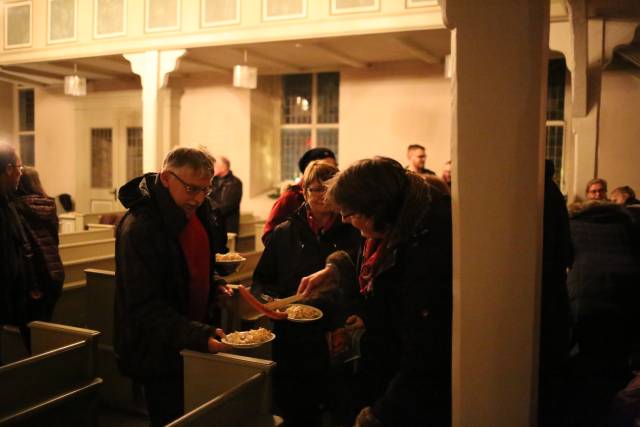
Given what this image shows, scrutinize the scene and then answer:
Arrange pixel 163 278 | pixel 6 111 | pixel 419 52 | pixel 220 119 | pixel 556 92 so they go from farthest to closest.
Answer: pixel 6 111 → pixel 220 119 → pixel 556 92 → pixel 419 52 → pixel 163 278

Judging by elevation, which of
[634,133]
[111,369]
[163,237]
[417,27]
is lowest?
[111,369]

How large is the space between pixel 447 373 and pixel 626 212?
1340 mm

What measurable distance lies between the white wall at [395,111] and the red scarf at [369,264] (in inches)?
283

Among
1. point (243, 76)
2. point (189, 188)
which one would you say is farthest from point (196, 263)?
point (243, 76)

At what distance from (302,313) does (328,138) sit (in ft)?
26.2

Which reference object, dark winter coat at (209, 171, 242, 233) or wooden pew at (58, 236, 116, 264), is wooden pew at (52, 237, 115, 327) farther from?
dark winter coat at (209, 171, 242, 233)

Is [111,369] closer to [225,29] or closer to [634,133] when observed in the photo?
[225,29]

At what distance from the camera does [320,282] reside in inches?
102

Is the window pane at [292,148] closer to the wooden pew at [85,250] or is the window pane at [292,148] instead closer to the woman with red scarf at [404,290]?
the wooden pew at [85,250]

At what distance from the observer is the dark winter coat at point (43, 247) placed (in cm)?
360

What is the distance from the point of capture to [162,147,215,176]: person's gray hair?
2340 millimetres

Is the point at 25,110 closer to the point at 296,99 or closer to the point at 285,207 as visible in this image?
the point at 296,99

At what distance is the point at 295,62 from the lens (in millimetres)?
9586

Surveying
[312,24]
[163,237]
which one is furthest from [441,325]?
[312,24]
